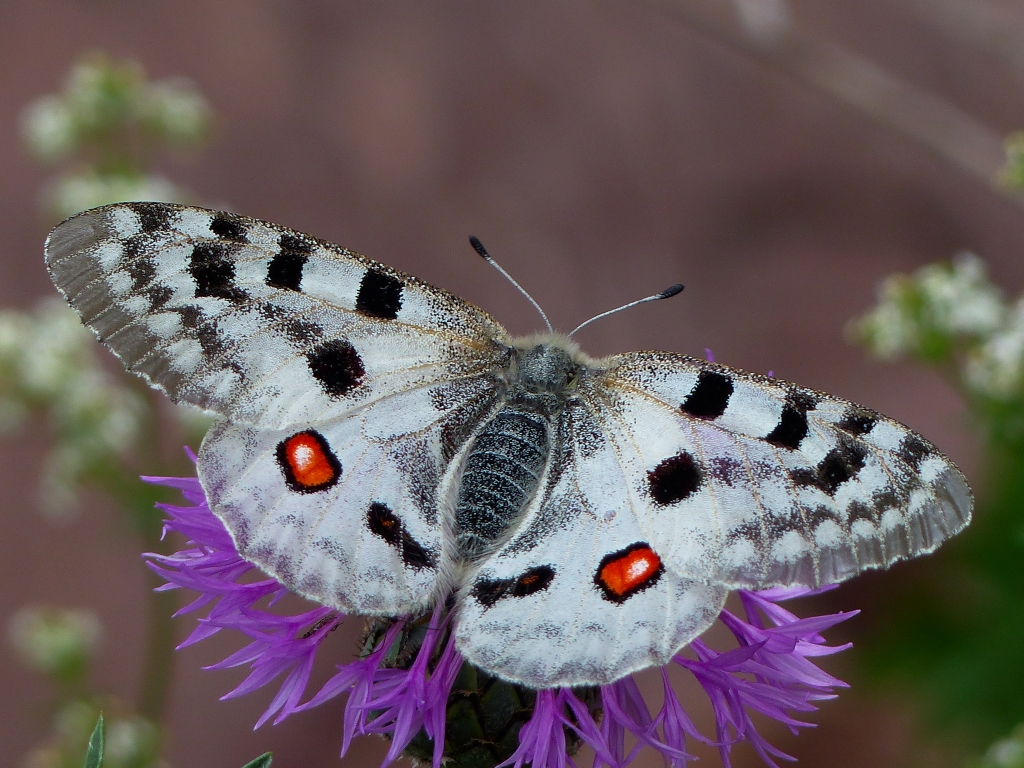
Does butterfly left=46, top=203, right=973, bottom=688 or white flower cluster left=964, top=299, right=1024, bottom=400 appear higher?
white flower cluster left=964, top=299, right=1024, bottom=400

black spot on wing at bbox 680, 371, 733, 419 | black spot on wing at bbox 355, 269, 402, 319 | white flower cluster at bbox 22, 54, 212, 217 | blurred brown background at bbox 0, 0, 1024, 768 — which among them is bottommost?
black spot on wing at bbox 680, 371, 733, 419

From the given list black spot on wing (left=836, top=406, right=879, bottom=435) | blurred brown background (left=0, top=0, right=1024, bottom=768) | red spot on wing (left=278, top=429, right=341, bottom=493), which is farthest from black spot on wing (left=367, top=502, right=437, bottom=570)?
blurred brown background (left=0, top=0, right=1024, bottom=768)

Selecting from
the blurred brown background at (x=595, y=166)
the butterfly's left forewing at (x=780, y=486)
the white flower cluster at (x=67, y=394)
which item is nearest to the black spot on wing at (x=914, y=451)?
the butterfly's left forewing at (x=780, y=486)

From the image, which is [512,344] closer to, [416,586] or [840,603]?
[416,586]

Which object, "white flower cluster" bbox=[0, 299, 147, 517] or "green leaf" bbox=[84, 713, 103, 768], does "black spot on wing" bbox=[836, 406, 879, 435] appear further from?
"white flower cluster" bbox=[0, 299, 147, 517]

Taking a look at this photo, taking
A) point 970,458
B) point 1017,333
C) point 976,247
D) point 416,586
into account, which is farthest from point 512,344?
point 976,247

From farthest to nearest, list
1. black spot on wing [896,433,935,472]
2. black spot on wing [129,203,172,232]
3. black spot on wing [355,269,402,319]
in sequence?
black spot on wing [355,269,402,319]
black spot on wing [129,203,172,232]
black spot on wing [896,433,935,472]
